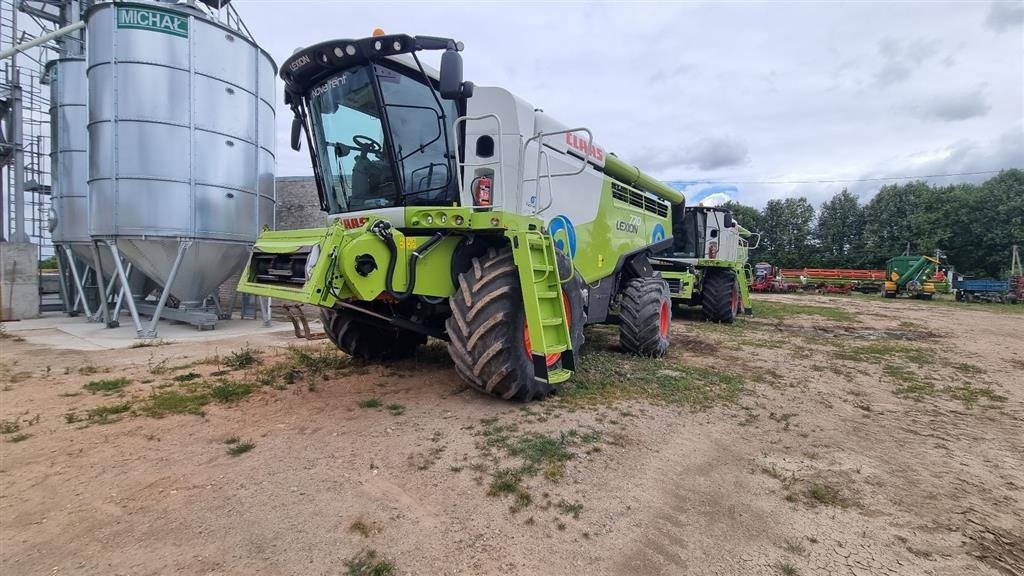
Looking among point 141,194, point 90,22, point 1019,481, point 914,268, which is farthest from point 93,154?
point 914,268

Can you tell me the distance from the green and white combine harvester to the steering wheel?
15 millimetres

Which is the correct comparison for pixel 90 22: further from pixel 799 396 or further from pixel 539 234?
pixel 799 396

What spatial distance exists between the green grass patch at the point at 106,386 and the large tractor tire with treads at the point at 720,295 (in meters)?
11.2

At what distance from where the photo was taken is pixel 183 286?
899 cm

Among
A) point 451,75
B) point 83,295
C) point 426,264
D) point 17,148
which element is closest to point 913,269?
point 426,264

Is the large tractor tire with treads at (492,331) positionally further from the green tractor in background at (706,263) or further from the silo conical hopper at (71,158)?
the silo conical hopper at (71,158)

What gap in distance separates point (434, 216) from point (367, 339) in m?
2.51

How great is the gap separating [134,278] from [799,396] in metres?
13.2

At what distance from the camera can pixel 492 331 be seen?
4129mm

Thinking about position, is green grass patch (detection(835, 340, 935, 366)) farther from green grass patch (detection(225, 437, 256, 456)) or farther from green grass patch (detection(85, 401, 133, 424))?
green grass patch (detection(85, 401, 133, 424))

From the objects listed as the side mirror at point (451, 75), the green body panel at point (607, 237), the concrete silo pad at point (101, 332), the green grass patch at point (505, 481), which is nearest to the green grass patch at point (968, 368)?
the green body panel at point (607, 237)

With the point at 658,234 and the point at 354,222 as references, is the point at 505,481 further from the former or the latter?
the point at 658,234

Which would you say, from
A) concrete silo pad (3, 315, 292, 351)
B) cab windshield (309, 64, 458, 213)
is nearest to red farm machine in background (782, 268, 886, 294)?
concrete silo pad (3, 315, 292, 351)

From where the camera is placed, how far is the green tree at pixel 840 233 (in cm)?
4431
